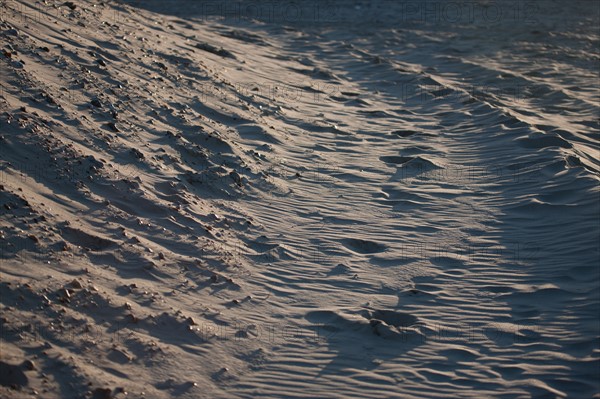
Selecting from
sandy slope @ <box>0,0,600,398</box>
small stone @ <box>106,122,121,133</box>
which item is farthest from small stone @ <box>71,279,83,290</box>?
small stone @ <box>106,122,121,133</box>

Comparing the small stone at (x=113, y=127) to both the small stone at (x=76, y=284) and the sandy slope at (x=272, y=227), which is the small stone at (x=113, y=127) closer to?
the sandy slope at (x=272, y=227)

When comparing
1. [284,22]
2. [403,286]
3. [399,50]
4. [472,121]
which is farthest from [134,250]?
[284,22]

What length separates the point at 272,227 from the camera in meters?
6.25

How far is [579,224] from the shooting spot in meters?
6.16

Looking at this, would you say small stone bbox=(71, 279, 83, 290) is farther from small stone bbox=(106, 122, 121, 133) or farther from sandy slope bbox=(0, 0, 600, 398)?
small stone bbox=(106, 122, 121, 133)

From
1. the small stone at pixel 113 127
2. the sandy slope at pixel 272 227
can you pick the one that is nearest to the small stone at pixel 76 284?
the sandy slope at pixel 272 227

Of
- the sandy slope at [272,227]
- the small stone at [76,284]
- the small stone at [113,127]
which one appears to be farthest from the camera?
the small stone at [113,127]

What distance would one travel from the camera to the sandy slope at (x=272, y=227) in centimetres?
442

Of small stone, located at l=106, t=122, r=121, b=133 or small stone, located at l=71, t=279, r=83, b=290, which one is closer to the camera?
small stone, located at l=71, t=279, r=83, b=290

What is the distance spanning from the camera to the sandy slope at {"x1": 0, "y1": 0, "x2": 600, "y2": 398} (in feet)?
14.5

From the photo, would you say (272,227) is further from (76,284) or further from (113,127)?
(76,284)

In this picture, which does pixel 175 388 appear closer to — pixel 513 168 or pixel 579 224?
pixel 579 224

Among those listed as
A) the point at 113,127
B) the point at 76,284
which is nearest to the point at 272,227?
the point at 113,127

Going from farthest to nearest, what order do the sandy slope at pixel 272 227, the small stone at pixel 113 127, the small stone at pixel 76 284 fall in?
the small stone at pixel 113 127
the small stone at pixel 76 284
the sandy slope at pixel 272 227
